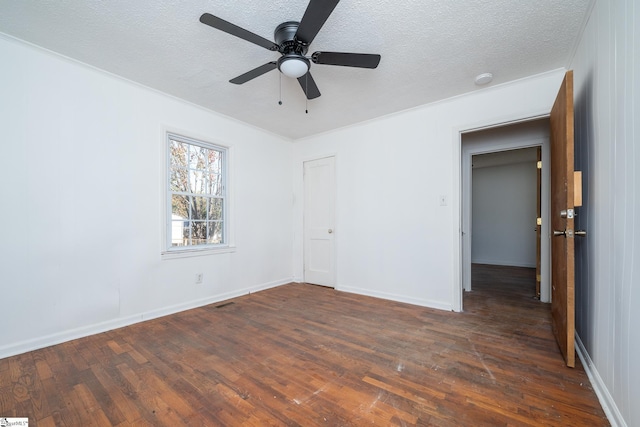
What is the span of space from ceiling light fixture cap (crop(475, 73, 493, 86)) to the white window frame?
128 inches

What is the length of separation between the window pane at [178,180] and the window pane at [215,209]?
1.31 ft

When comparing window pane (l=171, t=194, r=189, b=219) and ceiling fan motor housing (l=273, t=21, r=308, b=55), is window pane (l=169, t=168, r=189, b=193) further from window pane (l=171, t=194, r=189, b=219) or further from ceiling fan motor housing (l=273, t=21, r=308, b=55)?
ceiling fan motor housing (l=273, t=21, r=308, b=55)

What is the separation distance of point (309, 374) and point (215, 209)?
106 inches

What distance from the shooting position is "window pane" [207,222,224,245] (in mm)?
3771

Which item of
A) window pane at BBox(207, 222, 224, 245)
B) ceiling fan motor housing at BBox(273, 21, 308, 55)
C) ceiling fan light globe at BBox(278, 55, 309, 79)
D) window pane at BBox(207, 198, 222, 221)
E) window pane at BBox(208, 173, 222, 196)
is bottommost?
window pane at BBox(207, 222, 224, 245)

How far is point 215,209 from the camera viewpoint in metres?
3.83

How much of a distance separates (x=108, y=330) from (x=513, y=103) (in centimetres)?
496

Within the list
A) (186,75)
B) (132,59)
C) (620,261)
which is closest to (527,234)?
(620,261)

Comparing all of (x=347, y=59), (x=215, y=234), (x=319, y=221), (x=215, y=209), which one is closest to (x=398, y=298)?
(x=319, y=221)

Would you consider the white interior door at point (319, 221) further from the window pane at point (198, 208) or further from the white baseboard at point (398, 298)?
the window pane at point (198, 208)

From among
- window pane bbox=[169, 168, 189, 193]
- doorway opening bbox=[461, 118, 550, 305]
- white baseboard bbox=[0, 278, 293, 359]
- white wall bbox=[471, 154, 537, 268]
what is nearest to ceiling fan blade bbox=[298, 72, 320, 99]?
window pane bbox=[169, 168, 189, 193]

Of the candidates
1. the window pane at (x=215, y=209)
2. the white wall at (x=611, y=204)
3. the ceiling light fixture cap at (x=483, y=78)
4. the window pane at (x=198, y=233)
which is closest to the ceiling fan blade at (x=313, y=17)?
the white wall at (x=611, y=204)

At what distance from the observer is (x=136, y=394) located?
67.7 inches

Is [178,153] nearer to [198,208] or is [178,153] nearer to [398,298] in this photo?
[198,208]
